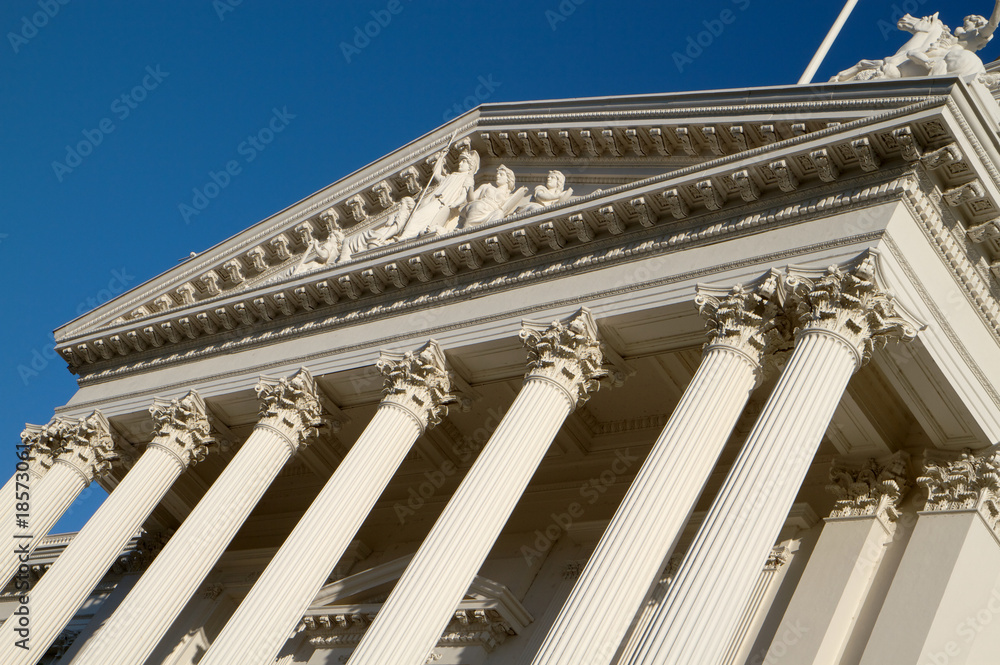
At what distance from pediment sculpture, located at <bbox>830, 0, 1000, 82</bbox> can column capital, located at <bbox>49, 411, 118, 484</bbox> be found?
Answer: 18.4 meters

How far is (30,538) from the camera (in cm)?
2330

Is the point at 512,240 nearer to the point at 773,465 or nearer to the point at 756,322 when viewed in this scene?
the point at 756,322

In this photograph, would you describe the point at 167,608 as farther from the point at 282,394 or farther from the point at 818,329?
the point at 818,329

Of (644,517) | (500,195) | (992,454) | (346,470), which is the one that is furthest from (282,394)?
(992,454)

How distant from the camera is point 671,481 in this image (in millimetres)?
13883

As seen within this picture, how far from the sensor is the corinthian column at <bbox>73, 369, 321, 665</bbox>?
1886 cm

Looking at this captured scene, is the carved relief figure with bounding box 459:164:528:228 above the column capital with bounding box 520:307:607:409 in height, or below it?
above

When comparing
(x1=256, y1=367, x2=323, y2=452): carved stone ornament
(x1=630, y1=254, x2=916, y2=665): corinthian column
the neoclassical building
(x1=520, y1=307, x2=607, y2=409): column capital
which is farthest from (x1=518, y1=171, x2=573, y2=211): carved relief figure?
(x1=630, y1=254, x2=916, y2=665): corinthian column

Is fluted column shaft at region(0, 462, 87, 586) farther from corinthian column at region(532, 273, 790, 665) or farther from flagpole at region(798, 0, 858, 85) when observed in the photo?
flagpole at region(798, 0, 858, 85)

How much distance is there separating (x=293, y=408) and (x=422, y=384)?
3392mm

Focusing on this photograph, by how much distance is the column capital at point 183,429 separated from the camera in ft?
75.0

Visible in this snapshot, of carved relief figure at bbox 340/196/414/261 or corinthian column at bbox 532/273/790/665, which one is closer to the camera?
corinthian column at bbox 532/273/790/665

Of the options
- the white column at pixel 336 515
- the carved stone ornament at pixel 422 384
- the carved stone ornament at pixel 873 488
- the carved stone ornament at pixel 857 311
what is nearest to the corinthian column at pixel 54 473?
the white column at pixel 336 515

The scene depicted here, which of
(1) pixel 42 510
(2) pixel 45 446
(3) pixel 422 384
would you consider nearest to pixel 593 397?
(3) pixel 422 384
